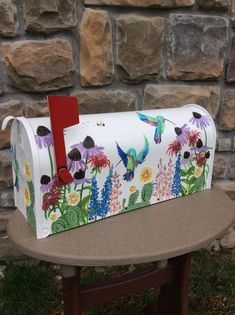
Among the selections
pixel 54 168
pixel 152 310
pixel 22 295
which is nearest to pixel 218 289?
pixel 152 310

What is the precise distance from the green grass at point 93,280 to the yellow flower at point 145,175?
67 cm

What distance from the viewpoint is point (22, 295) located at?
59.2 inches

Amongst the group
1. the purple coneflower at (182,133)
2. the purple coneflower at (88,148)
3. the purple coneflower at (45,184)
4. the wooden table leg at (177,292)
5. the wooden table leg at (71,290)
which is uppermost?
the purple coneflower at (88,148)

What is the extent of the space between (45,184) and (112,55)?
26.1 inches

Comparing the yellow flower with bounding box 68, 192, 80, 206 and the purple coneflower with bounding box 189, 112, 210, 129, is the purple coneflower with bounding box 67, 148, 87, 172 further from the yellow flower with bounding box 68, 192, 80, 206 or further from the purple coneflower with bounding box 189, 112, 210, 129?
the purple coneflower with bounding box 189, 112, 210, 129

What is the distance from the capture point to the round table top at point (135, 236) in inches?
34.7

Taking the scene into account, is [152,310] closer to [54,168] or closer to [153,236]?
[153,236]

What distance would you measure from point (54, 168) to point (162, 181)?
13.3 inches

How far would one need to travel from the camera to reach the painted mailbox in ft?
3.03

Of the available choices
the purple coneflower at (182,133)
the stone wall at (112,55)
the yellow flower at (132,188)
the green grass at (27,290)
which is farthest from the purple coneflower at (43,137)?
the green grass at (27,290)

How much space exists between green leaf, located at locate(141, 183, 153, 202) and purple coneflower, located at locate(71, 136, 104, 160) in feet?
0.63

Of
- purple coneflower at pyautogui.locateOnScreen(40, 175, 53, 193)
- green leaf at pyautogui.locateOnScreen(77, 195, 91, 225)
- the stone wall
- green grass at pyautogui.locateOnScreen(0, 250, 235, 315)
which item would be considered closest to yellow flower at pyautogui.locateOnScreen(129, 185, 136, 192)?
green leaf at pyautogui.locateOnScreen(77, 195, 91, 225)

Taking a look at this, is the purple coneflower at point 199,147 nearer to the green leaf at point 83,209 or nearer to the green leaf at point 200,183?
the green leaf at point 200,183

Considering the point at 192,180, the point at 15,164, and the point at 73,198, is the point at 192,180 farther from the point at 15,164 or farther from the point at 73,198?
the point at 15,164
